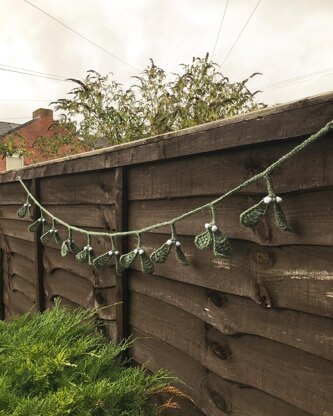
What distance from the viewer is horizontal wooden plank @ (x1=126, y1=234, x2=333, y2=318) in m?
1.11

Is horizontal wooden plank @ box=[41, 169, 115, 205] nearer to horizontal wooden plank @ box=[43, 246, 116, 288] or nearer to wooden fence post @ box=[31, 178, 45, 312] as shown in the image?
wooden fence post @ box=[31, 178, 45, 312]

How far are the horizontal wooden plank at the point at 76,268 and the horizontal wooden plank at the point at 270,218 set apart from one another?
21.6 inches

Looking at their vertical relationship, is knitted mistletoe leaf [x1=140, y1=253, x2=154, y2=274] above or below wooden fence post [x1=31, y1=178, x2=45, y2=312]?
above

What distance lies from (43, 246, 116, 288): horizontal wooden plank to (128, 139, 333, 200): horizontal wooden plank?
0.47 meters

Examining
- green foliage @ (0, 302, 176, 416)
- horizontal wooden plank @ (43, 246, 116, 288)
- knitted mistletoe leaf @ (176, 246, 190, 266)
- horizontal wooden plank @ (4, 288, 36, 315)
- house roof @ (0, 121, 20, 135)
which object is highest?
house roof @ (0, 121, 20, 135)

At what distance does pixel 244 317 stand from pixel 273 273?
206 mm

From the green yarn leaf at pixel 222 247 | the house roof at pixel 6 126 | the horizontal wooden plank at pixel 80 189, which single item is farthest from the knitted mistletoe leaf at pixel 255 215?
the house roof at pixel 6 126

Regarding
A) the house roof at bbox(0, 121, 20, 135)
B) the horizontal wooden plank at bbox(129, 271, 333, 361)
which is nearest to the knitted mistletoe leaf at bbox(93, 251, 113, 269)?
the horizontal wooden plank at bbox(129, 271, 333, 361)

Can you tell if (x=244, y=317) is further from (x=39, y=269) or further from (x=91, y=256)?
(x=39, y=269)

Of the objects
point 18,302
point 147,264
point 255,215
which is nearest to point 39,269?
point 18,302

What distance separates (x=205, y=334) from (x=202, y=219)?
436 mm

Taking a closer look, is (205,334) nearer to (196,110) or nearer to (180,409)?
(180,409)

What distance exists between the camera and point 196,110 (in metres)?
4.07

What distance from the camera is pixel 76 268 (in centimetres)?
243
